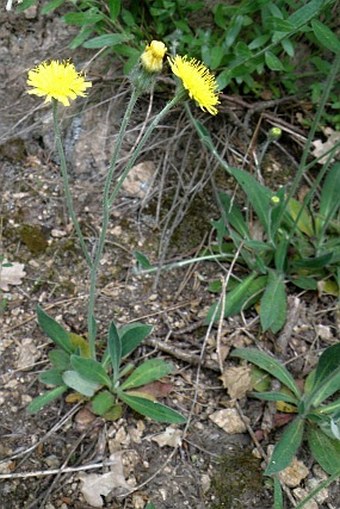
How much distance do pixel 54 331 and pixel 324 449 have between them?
865 millimetres

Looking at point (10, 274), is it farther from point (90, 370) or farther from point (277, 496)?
point (277, 496)

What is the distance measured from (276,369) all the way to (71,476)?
2.30ft

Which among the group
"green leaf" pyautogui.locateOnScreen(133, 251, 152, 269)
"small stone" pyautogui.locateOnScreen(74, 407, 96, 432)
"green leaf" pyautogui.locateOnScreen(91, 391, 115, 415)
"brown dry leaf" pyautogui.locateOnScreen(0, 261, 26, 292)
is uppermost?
"brown dry leaf" pyautogui.locateOnScreen(0, 261, 26, 292)

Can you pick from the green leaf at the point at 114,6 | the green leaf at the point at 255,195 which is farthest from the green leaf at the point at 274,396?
the green leaf at the point at 114,6

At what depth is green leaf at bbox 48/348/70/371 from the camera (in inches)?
75.6

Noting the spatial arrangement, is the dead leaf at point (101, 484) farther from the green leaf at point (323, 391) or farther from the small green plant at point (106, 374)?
the green leaf at point (323, 391)

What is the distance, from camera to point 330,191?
2.43 m

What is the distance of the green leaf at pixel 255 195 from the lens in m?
2.32

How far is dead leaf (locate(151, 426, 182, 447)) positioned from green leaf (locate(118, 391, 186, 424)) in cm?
12

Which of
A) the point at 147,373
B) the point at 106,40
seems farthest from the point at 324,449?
the point at 106,40

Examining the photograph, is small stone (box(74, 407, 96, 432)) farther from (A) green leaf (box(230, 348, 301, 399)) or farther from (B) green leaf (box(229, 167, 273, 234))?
(B) green leaf (box(229, 167, 273, 234))

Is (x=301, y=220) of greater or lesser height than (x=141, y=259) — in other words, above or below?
below

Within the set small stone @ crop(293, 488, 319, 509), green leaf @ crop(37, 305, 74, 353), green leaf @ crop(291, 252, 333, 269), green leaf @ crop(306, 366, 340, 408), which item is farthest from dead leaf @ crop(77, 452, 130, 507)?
green leaf @ crop(291, 252, 333, 269)

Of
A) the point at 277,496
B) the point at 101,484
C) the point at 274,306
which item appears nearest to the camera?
the point at 277,496
